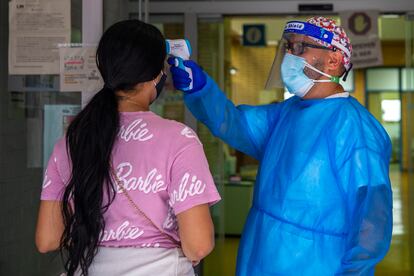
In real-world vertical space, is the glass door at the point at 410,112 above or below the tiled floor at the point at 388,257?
above

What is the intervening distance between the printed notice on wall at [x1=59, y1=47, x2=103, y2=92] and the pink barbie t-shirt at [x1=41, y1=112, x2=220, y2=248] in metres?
0.91

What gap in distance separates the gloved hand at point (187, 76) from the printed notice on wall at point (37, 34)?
691mm

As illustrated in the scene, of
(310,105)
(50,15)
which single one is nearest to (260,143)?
(310,105)

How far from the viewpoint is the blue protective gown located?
181 centimetres

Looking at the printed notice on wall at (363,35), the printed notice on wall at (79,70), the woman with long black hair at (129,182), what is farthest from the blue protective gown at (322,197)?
the printed notice on wall at (363,35)

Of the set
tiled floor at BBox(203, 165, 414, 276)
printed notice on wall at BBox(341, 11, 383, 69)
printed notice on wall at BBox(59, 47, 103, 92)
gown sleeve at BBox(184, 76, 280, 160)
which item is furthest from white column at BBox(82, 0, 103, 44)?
tiled floor at BBox(203, 165, 414, 276)

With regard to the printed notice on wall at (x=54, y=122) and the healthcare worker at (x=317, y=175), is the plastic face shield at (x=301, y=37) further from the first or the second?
the printed notice on wall at (x=54, y=122)

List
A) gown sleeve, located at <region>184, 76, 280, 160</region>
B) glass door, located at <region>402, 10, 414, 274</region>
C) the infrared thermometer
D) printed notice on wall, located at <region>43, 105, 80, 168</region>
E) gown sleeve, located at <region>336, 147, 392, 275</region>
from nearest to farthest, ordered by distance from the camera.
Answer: gown sleeve, located at <region>336, 147, 392, 275</region>, the infrared thermometer, gown sleeve, located at <region>184, 76, 280, 160</region>, printed notice on wall, located at <region>43, 105, 80, 168</region>, glass door, located at <region>402, 10, 414, 274</region>

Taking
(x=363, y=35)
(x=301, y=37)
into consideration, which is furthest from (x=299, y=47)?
(x=363, y=35)

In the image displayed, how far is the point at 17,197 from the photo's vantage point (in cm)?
278

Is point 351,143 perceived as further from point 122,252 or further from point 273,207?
point 122,252

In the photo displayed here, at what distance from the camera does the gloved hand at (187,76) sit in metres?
2.01

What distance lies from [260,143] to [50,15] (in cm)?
107

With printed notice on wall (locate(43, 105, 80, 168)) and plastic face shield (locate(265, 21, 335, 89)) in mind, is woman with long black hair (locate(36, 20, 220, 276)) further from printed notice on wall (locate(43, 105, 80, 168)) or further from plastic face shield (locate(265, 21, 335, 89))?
printed notice on wall (locate(43, 105, 80, 168))
